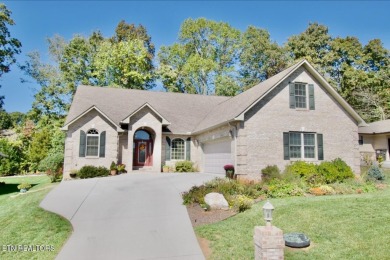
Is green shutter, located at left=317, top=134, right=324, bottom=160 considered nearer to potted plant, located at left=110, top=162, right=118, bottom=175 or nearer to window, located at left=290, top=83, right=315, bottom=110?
window, located at left=290, top=83, right=315, bottom=110

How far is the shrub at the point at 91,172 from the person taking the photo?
61.5 feet

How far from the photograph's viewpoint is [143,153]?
76.3 feet

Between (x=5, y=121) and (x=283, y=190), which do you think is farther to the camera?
(x=5, y=121)

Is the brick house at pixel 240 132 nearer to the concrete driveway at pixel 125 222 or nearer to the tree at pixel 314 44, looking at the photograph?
the concrete driveway at pixel 125 222

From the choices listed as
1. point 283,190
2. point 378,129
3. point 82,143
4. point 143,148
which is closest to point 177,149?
point 143,148

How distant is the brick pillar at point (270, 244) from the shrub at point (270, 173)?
31.9ft

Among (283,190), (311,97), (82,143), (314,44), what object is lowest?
(283,190)

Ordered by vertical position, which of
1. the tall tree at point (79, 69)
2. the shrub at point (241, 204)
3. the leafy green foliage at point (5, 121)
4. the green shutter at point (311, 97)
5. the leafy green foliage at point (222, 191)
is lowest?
the shrub at point (241, 204)

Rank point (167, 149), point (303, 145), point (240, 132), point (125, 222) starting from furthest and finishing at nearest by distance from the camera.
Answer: point (167, 149) → point (303, 145) → point (240, 132) → point (125, 222)

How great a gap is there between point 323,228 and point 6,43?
32.0 metres

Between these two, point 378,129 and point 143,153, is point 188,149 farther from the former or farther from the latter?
point 378,129

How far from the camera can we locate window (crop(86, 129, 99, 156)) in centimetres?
2005

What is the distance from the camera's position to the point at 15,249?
24.1 feet

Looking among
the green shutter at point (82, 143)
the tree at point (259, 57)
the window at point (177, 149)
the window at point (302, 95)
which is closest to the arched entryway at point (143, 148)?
the window at point (177, 149)
